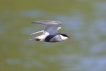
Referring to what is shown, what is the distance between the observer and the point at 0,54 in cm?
265

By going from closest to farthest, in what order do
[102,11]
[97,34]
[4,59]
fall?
[4,59], [97,34], [102,11]

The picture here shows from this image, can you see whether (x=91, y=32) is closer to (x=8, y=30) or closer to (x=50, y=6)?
(x=50, y=6)

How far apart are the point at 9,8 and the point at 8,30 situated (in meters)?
0.26

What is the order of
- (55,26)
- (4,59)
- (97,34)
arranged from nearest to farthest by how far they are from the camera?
(55,26), (4,59), (97,34)

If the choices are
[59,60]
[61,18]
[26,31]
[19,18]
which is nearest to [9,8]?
[19,18]

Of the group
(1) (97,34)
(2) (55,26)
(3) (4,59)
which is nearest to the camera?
(2) (55,26)

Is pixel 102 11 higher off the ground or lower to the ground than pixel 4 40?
higher

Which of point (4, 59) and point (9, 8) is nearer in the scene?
point (4, 59)

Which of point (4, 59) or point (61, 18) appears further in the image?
point (61, 18)

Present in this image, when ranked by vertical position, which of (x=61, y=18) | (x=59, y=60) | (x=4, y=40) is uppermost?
(x=61, y=18)

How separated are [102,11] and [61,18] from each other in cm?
46

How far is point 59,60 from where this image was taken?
8.81ft

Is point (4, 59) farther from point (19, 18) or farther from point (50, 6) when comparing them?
point (50, 6)

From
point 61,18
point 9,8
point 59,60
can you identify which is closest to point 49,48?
point 59,60
